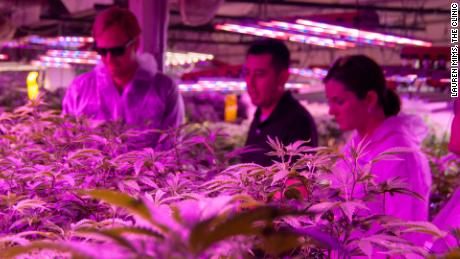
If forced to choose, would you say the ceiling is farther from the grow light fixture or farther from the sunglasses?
the sunglasses

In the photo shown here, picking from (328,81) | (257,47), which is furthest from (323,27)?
(328,81)

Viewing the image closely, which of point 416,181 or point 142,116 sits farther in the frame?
point 142,116

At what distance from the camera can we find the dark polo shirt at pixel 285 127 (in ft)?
9.70

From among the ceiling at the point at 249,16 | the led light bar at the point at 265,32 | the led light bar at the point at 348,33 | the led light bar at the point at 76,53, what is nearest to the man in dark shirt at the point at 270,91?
the ceiling at the point at 249,16

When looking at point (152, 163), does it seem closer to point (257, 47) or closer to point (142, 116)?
point (257, 47)

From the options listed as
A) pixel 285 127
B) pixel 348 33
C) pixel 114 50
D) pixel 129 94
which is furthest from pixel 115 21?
pixel 348 33

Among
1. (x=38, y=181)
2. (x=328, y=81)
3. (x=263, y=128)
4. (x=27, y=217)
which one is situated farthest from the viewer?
(x=263, y=128)

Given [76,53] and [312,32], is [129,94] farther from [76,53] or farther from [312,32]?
[76,53]

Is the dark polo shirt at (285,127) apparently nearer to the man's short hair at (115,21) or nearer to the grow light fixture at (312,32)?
the man's short hair at (115,21)

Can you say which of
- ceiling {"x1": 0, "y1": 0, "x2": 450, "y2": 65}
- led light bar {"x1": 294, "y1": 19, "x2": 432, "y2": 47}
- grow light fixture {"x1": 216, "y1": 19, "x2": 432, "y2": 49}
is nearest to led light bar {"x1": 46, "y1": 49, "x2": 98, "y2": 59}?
ceiling {"x1": 0, "y1": 0, "x2": 450, "y2": 65}

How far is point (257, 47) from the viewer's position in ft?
10.3

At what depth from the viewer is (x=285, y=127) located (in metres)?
2.99

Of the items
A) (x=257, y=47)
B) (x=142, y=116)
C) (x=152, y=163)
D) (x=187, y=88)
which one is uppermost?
(x=257, y=47)

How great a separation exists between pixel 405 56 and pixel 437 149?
0.95m
